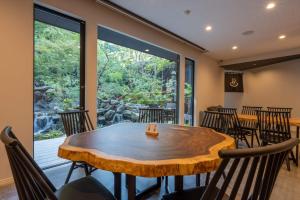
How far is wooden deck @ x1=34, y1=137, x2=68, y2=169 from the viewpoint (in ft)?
9.65

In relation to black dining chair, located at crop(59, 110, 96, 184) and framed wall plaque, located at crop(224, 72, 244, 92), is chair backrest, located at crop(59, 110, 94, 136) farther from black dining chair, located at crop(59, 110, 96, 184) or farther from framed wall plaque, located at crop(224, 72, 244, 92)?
framed wall plaque, located at crop(224, 72, 244, 92)

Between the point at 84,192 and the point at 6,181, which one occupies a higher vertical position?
the point at 84,192

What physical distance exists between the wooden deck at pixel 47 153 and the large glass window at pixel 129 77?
821 millimetres

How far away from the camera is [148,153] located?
1210 mm

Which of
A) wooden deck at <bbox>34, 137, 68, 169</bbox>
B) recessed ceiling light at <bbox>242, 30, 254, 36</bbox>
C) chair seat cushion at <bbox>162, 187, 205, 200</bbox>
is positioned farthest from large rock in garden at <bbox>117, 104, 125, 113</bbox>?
recessed ceiling light at <bbox>242, 30, 254, 36</bbox>

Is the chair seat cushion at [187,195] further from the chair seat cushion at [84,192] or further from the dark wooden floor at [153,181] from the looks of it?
the dark wooden floor at [153,181]

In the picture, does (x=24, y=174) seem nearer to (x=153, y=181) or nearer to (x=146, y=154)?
(x=146, y=154)

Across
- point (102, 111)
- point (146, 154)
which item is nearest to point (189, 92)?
point (102, 111)

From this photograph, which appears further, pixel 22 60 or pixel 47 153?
pixel 47 153

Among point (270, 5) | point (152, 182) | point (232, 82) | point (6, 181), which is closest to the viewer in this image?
point (6, 181)

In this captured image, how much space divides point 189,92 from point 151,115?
122 inches

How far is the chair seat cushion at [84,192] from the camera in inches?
47.0

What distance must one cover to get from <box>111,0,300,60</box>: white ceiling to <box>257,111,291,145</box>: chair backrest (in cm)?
175

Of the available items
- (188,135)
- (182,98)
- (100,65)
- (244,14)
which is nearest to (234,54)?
(182,98)
